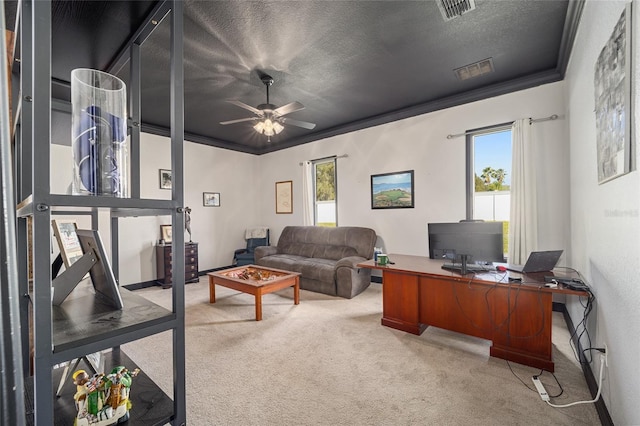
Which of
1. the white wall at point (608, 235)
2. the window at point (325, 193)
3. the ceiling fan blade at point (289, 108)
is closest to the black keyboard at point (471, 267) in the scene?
the white wall at point (608, 235)

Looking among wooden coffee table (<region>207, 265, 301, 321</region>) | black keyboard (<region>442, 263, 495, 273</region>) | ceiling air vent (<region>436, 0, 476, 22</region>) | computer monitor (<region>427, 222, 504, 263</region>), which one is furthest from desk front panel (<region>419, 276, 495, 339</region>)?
ceiling air vent (<region>436, 0, 476, 22</region>)

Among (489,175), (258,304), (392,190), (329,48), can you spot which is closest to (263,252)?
(258,304)

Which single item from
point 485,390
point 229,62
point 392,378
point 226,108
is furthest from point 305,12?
point 485,390

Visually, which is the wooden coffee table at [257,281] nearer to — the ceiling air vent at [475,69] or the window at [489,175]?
the window at [489,175]

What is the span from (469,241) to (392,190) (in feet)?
6.95

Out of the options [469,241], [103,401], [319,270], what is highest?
[469,241]

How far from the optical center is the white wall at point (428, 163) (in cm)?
314

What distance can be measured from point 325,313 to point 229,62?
9.95 feet

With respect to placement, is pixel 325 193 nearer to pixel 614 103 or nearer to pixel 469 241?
pixel 469 241

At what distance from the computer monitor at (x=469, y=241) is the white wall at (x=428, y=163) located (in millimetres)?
1381

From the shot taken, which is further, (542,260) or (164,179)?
(164,179)

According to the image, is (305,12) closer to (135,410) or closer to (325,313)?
(135,410)

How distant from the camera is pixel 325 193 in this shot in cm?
552

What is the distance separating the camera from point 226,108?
4078 millimetres
